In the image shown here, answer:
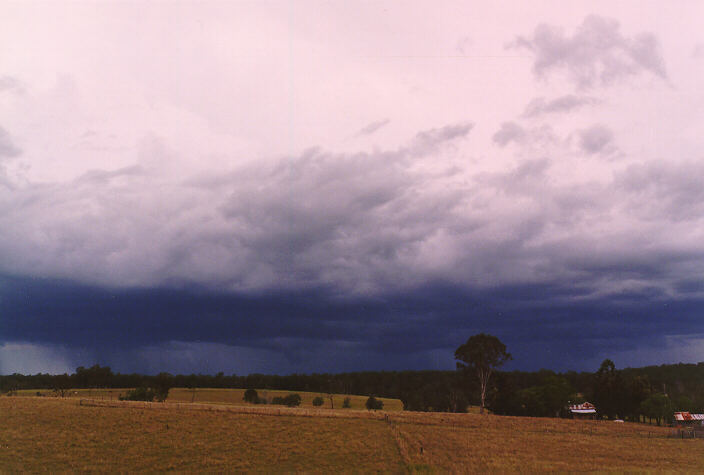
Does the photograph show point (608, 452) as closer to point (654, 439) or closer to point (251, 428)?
point (654, 439)

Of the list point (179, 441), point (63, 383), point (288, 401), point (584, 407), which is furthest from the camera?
point (63, 383)

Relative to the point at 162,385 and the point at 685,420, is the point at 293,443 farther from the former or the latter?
the point at 162,385

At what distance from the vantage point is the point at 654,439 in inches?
3147

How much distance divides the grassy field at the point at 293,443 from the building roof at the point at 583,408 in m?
64.9

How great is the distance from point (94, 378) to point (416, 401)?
10910cm

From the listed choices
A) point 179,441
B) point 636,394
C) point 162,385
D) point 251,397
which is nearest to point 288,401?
point 251,397

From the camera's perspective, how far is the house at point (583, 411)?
146 meters

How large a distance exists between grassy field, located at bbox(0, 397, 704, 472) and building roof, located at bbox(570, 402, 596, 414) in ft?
213

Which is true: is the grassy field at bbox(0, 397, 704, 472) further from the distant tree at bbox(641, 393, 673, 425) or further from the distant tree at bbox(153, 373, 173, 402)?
the distant tree at bbox(153, 373, 173, 402)

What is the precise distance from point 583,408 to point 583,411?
20.0 ft

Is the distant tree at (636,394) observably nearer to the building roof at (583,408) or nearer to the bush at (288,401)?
the building roof at (583,408)

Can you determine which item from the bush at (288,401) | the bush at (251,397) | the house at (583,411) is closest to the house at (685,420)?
the house at (583,411)

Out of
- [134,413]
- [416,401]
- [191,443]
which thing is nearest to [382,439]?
[191,443]

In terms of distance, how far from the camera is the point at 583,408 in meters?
152
